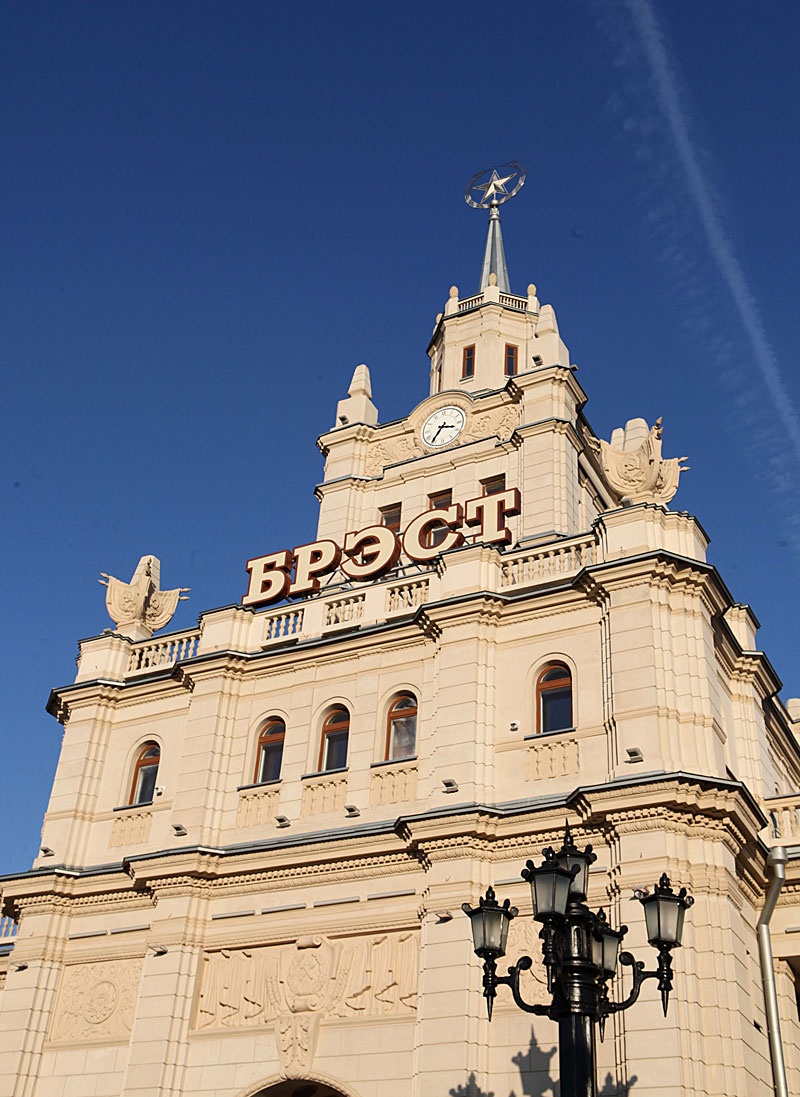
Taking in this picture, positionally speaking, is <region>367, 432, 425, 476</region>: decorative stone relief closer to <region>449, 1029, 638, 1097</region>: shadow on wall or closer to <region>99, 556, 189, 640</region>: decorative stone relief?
<region>99, 556, 189, 640</region>: decorative stone relief

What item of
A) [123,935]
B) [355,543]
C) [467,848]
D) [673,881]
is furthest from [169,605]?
[673,881]

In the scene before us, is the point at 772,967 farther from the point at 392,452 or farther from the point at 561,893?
the point at 392,452

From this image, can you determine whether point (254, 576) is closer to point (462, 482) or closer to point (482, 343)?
point (462, 482)

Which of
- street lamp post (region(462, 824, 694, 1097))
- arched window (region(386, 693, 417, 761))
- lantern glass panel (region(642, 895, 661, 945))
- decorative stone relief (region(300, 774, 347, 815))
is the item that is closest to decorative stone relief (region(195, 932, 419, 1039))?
decorative stone relief (region(300, 774, 347, 815))

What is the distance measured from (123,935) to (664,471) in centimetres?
1770

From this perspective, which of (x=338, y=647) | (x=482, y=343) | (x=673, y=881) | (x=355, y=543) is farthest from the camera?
(x=482, y=343)

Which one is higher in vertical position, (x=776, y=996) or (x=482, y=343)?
(x=482, y=343)

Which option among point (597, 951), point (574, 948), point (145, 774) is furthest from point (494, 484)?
point (574, 948)

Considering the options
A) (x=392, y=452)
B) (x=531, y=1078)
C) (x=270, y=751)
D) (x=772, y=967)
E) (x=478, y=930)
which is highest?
(x=392, y=452)

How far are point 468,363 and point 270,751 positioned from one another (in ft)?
66.7

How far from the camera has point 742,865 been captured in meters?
24.4

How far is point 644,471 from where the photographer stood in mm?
27984

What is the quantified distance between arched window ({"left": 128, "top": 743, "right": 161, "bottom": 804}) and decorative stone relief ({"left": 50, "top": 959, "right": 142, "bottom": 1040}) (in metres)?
4.36

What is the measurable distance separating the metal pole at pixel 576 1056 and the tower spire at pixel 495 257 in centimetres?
3755
